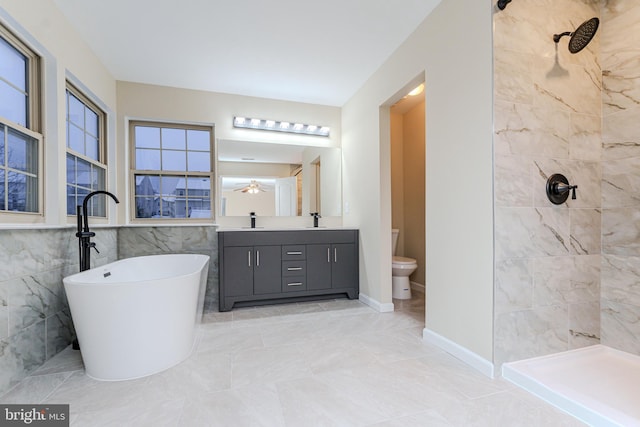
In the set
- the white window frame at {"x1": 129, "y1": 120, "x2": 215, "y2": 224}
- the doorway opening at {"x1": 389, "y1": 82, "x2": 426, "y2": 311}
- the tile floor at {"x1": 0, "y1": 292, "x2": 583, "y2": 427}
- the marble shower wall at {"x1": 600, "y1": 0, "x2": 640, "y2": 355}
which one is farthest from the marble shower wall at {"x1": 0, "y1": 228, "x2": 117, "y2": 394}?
the marble shower wall at {"x1": 600, "y1": 0, "x2": 640, "y2": 355}

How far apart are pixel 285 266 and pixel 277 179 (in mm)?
1192

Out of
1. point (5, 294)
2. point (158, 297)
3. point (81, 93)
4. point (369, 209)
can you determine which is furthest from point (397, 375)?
point (81, 93)

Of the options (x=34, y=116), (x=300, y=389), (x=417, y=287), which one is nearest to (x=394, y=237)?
(x=417, y=287)

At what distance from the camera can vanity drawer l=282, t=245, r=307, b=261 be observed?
3332 millimetres

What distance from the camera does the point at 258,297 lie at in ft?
10.7

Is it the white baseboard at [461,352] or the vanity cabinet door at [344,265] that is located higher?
the vanity cabinet door at [344,265]

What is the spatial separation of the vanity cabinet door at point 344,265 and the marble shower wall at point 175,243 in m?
1.40

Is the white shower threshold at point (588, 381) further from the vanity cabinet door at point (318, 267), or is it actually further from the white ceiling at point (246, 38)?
the white ceiling at point (246, 38)

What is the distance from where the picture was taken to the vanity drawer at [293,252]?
3.33 m

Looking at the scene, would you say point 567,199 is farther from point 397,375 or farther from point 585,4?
point 397,375

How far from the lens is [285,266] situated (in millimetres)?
3332

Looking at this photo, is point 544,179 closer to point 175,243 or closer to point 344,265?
point 344,265

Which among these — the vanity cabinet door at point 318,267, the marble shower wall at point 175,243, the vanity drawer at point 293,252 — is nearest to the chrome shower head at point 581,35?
the vanity cabinet door at point 318,267

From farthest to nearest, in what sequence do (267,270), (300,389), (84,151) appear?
(267,270), (84,151), (300,389)
